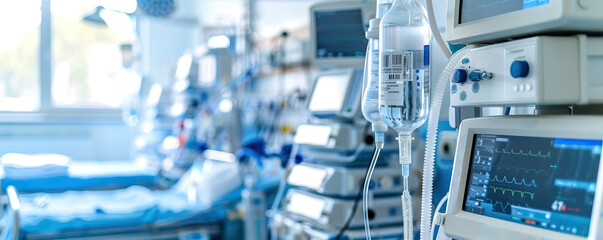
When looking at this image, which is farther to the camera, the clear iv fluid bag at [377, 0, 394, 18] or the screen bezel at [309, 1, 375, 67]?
the screen bezel at [309, 1, 375, 67]

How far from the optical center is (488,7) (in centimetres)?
114

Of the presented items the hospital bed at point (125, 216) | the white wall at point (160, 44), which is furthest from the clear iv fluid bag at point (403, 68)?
the white wall at point (160, 44)

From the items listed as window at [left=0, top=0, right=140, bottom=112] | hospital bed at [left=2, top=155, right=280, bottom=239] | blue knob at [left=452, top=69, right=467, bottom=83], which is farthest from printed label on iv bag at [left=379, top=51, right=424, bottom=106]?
window at [left=0, top=0, right=140, bottom=112]

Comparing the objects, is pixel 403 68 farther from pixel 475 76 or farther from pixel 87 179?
pixel 87 179

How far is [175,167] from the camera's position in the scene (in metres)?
4.52

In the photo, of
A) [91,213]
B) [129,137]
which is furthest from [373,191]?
[129,137]

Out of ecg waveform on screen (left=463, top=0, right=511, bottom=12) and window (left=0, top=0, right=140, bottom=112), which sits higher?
window (left=0, top=0, right=140, bottom=112)

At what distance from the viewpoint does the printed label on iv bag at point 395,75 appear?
3.92 ft

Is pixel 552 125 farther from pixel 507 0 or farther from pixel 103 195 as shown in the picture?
pixel 103 195

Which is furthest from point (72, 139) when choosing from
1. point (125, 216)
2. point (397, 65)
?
point (397, 65)

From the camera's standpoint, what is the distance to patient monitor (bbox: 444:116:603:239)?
36.7 inches

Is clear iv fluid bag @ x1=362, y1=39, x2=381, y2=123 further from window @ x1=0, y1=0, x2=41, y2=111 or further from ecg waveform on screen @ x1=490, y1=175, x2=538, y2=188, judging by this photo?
window @ x1=0, y1=0, x2=41, y2=111

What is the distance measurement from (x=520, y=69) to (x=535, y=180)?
0.72 feet

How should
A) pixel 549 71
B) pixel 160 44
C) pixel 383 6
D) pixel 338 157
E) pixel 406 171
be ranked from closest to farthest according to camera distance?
pixel 549 71 → pixel 406 171 → pixel 383 6 → pixel 338 157 → pixel 160 44
